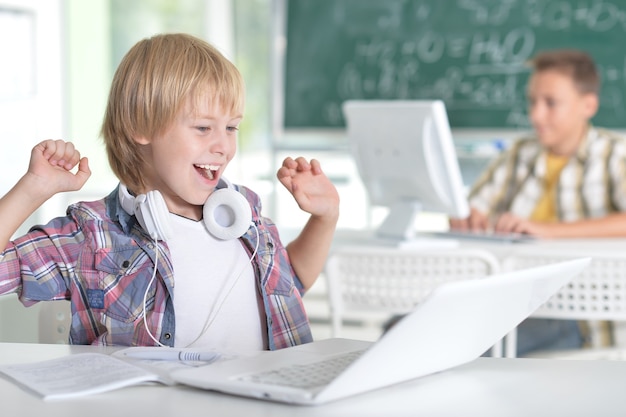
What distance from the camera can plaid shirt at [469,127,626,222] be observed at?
130 inches

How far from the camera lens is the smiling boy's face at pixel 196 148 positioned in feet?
5.29

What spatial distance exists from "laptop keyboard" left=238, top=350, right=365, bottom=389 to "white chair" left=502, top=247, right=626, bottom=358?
54.8 inches

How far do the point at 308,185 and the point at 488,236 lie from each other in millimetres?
1516

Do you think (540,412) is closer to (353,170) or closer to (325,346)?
(325,346)

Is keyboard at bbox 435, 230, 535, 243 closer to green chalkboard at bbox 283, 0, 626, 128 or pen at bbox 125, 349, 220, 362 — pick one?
pen at bbox 125, 349, 220, 362

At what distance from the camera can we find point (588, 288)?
8.07 feet

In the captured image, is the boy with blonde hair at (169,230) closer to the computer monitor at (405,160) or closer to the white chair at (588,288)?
the white chair at (588,288)

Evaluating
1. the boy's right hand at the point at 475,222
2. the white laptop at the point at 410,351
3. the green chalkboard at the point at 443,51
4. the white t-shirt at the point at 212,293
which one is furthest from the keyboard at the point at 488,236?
the green chalkboard at the point at 443,51

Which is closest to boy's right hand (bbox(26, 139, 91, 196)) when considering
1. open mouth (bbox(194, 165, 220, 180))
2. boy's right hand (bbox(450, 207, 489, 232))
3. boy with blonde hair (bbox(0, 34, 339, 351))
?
boy with blonde hair (bbox(0, 34, 339, 351))

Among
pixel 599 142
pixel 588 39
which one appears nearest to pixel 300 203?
pixel 599 142

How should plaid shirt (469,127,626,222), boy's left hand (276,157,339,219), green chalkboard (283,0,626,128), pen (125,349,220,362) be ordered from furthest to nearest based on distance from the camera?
green chalkboard (283,0,626,128), plaid shirt (469,127,626,222), boy's left hand (276,157,339,219), pen (125,349,220,362)

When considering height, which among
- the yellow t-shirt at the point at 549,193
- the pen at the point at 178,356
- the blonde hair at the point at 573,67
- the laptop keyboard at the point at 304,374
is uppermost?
the blonde hair at the point at 573,67

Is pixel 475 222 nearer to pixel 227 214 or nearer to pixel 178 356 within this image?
pixel 227 214

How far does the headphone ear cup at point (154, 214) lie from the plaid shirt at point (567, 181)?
7.08ft
